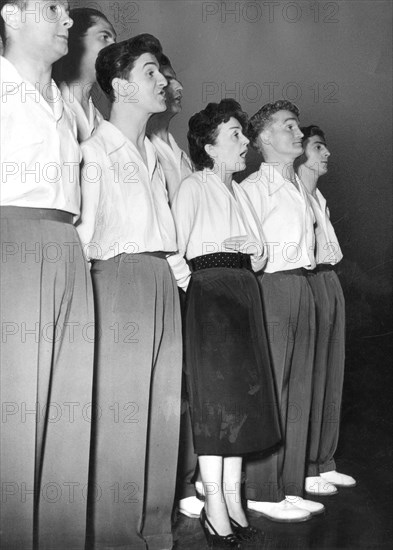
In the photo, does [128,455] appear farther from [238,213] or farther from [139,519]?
[238,213]

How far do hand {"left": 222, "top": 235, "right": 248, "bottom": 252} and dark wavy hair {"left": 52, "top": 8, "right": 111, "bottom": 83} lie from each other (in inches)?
34.2

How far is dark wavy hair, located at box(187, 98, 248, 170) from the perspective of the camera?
10.6ft

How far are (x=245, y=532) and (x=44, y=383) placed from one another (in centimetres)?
96

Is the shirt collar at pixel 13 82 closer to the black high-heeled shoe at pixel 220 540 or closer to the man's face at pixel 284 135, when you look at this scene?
the man's face at pixel 284 135

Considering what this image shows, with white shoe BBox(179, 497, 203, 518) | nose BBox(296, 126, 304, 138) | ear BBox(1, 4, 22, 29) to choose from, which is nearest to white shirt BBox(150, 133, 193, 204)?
nose BBox(296, 126, 304, 138)

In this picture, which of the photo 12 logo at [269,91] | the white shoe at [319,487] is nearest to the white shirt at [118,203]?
the photo 12 logo at [269,91]

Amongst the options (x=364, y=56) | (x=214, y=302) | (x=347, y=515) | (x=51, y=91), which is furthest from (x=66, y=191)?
(x=364, y=56)

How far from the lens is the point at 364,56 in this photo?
385 centimetres

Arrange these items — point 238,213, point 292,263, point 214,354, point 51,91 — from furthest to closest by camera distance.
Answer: point 292,263 → point 238,213 → point 214,354 → point 51,91

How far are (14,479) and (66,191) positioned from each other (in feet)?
2.90

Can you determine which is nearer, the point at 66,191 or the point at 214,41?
the point at 66,191

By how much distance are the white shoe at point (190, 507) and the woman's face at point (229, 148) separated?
1.31m

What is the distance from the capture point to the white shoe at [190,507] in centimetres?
302

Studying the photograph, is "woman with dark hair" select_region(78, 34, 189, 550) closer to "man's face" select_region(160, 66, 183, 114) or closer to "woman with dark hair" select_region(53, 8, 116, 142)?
"woman with dark hair" select_region(53, 8, 116, 142)
